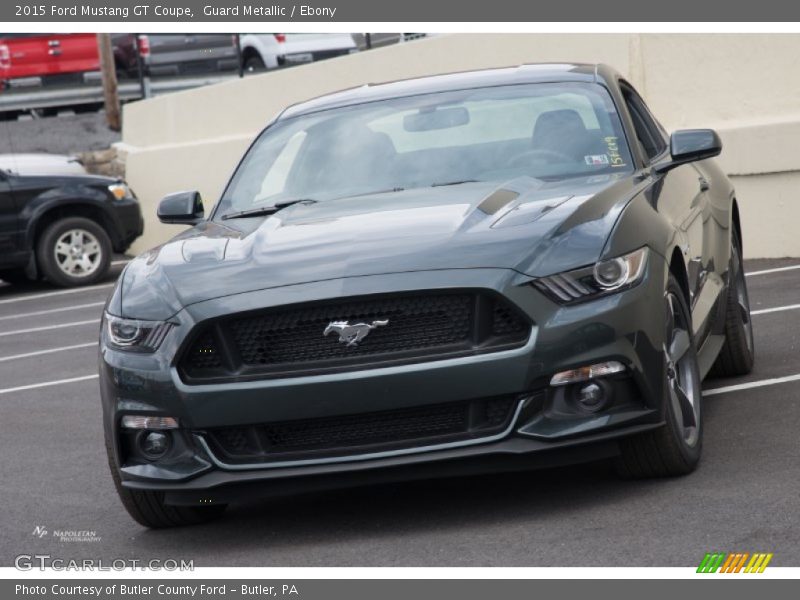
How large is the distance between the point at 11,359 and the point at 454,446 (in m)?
7.84

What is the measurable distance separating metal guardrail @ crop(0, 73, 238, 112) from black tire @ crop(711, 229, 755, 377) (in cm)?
1838

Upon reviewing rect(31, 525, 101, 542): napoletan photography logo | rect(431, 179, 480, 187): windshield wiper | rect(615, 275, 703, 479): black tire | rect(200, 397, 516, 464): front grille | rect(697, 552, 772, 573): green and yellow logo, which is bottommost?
rect(31, 525, 101, 542): napoletan photography logo

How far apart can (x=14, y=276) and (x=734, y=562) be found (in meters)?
15.3

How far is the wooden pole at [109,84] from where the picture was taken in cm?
2505

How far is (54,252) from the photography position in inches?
691

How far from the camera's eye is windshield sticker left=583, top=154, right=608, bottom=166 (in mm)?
6383

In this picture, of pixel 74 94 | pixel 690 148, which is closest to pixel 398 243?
pixel 690 148

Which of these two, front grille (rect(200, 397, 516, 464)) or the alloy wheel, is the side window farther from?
the alloy wheel

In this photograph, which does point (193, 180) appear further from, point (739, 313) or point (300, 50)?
point (739, 313)

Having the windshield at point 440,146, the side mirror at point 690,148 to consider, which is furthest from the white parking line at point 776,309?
the side mirror at point 690,148

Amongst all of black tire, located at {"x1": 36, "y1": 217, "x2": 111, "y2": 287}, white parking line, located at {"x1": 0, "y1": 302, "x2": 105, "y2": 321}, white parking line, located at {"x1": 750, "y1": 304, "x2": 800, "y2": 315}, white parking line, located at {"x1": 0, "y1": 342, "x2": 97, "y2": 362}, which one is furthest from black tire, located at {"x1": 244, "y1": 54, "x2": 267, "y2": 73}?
white parking line, located at {"x1": 750, "y1": 304, "x2": 800, "y2": 315}

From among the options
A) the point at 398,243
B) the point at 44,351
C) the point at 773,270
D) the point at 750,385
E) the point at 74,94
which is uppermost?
the point at 398,243

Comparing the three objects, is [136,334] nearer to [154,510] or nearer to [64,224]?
[154,510]

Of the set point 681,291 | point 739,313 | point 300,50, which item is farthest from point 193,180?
point 681,291
